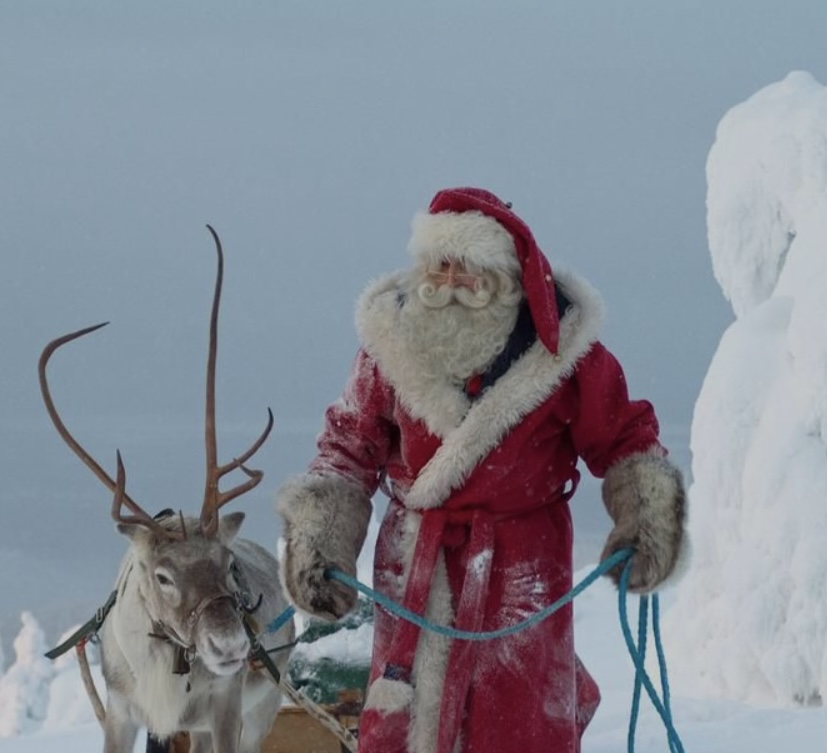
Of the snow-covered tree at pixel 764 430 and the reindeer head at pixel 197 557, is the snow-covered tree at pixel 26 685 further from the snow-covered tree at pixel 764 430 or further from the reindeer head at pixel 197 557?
the reindeer head at pixel 197 557

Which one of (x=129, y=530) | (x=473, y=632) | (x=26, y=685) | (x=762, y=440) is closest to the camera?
(x=473, y=632)

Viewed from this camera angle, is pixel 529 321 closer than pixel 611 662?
Yes

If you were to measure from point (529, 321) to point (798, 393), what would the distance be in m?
8.89

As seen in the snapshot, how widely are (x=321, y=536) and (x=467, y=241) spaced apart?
0.86m

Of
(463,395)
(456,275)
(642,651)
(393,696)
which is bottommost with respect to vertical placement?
(393,696)

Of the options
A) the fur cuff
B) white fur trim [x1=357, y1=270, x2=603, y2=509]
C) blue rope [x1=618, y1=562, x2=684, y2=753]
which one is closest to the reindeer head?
the fur cuff

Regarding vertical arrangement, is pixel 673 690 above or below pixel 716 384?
below

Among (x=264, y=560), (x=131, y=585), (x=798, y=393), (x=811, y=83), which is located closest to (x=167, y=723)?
(x=131, y=585)

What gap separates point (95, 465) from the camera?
4.37 meters

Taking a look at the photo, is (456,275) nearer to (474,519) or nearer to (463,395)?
(463,395)

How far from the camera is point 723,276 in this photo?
47.4ft

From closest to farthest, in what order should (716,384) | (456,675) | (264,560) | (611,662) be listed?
1. (456,675)
2. (264,560)
3. (716,384)
4. (611,662)

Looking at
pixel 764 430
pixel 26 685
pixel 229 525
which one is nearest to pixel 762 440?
pixel 764 430

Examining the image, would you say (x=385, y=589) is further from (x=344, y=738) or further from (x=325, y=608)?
(x=344, y=738)
